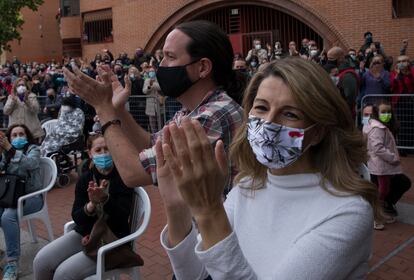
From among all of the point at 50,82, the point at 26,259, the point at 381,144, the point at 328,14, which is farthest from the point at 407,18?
the point at 26,259

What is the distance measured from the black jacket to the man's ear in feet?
4.77

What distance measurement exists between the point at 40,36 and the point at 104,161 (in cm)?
3532

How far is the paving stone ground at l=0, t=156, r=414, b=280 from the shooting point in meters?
4.07

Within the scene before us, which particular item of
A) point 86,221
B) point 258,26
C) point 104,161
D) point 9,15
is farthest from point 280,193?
point 9,15

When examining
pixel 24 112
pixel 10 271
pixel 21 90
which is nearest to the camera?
pixel 10 271

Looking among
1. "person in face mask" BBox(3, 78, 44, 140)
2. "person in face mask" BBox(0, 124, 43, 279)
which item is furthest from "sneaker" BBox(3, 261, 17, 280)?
"person in face mask" BBox(3, 78, 44, 140)

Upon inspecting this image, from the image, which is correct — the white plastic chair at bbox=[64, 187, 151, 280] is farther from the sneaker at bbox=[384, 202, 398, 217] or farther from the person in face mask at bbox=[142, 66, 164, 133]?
the person in face mask at bbox=[142, 66, 164, 133]

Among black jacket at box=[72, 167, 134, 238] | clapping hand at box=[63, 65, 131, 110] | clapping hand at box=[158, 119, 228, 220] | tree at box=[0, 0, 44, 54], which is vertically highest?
tree at box=[0, 0, 44, 54]

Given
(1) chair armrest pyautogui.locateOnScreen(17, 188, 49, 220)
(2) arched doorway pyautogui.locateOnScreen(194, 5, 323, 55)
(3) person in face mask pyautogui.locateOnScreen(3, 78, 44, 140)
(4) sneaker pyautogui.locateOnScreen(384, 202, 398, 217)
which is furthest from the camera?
(2) arched doorway pyautogui.locateOnScreen(194, 5, 323, 55)

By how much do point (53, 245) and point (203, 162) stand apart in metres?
2.54

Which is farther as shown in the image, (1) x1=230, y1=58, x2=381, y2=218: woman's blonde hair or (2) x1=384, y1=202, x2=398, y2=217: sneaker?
(2) x1=384, y1=202, x2=398, y2=217: sneaker

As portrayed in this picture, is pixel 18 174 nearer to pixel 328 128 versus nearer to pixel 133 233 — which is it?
pixel 133 233

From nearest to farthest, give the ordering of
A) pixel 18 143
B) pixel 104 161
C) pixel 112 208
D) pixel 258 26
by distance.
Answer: pixel 112 208 → pixel 104 161 → pixel 18 143 → pixel 258 26

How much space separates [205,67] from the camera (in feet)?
7.48
